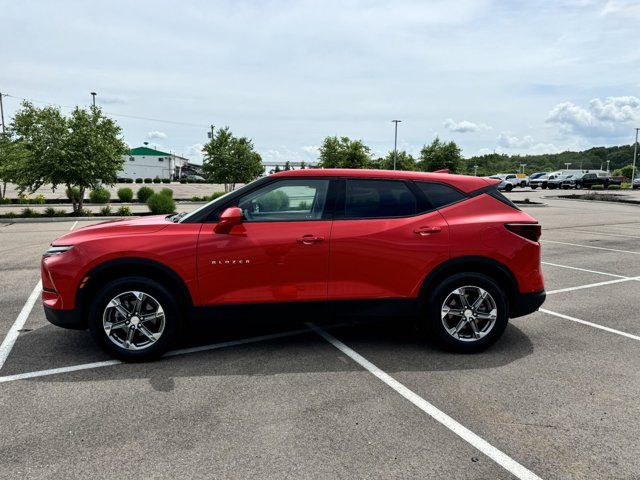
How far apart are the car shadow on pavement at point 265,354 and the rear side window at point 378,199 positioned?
1.04 m

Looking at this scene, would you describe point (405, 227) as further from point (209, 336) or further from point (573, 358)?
point (209, 336)

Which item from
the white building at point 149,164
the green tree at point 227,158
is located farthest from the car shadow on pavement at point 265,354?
the white building at point 149,164

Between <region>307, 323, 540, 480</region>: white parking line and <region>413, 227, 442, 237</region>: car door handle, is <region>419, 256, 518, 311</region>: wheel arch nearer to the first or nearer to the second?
<region>413, 227, 442, 237</region>: car door handle

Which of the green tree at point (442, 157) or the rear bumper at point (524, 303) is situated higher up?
the green tree at point (442, 157)

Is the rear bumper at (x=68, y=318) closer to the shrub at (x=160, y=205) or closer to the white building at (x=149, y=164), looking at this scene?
the shrub at (x=160, y=205)

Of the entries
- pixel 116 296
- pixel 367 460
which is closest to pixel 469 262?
pixel 367 460

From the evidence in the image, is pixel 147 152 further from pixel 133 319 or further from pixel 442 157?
pixel 133 319

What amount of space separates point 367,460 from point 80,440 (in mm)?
1855

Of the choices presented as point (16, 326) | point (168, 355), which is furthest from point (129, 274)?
point (16, 326)

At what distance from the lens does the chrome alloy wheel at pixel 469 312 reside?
4.64 m

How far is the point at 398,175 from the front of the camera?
4.79 m

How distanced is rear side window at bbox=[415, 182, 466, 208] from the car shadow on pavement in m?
1.31

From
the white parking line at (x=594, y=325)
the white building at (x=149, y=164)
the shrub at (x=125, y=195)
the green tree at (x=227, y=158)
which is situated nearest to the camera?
the white parking line at (x=594, y=325)

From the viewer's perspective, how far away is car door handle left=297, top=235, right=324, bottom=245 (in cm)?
437
